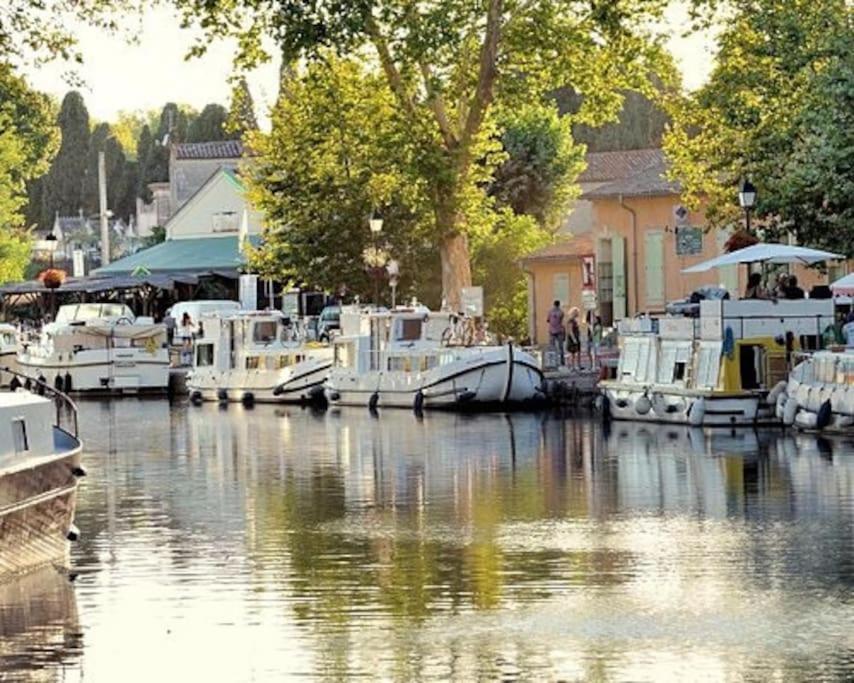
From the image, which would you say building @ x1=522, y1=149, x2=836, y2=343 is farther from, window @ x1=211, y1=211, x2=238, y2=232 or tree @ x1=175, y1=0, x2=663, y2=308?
window @ x1=211, y1=211, x2=238, y2=232

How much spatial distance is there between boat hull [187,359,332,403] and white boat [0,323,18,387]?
787 centimetres

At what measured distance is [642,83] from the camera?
66.0 meters

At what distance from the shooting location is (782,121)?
177 feet

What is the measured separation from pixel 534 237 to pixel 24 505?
65491 mm

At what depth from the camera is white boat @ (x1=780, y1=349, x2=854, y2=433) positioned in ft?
135

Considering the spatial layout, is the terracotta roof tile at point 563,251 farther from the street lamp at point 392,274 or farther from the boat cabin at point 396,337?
the boat cabin at point 396,337

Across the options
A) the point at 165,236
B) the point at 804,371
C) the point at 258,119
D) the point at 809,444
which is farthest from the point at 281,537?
the point at 165,236

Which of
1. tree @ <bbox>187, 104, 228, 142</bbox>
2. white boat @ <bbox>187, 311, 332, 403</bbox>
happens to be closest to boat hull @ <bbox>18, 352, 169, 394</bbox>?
white boat @ <bbox>187, 311, 332, 403</bbox>

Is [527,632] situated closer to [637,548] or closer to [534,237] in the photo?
[637,548]

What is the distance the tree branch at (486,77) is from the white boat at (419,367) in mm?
7070

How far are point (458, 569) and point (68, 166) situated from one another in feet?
537

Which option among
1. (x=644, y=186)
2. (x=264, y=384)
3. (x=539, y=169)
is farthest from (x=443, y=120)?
(x=539, y=169)

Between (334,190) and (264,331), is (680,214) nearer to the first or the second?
(334,190)

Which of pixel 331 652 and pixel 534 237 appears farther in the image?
pixel 534 237
